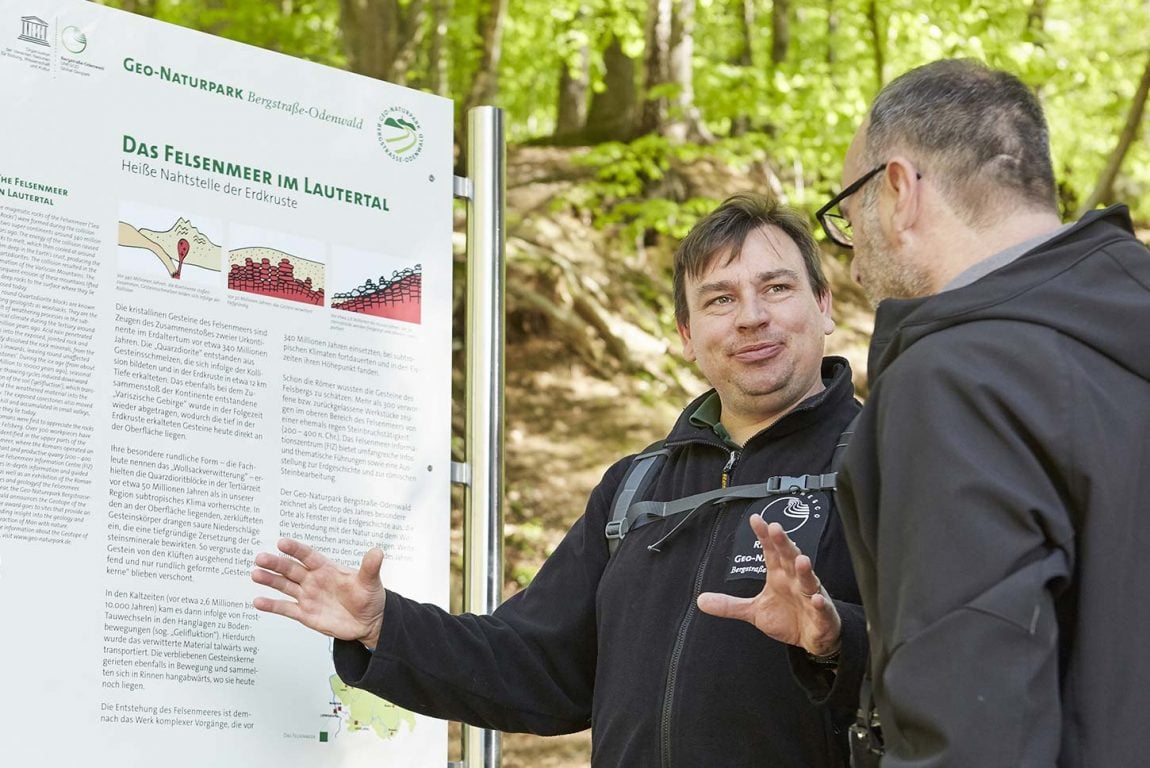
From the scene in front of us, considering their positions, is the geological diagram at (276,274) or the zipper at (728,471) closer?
the zipper at (728,471)

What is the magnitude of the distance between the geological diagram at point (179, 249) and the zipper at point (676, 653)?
1.49m

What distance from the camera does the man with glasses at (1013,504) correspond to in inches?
77.0

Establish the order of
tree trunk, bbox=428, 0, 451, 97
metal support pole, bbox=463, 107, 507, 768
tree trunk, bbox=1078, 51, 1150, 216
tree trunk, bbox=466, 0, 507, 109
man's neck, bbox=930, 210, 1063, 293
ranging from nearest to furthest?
man's neck, bbox=930, 210, 1063, 293 < metal support pole, bbox=463, 107, 507, 768 < tree trunk, bbox=1078, 51, 1150, 216 < tree trunk, bbox=466, 0, 507, 109 < tree trunk, bbox=428, 0, 451, 97

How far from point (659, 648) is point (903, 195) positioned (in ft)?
4.48

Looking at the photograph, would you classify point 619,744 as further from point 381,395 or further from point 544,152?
point 544,152

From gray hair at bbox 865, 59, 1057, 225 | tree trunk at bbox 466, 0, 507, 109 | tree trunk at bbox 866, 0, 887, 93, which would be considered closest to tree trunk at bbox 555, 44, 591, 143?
tree trunk at bbox 466, 0, 507, 109

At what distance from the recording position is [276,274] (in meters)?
3.72

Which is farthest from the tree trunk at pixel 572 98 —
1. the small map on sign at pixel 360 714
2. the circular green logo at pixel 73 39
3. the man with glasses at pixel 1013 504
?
the man with glasses at pixel 1013 504

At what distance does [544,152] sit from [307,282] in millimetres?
10890

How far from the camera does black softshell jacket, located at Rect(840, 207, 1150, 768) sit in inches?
76.7

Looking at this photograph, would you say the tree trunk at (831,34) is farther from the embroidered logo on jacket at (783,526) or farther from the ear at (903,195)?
the ear at (903,195)

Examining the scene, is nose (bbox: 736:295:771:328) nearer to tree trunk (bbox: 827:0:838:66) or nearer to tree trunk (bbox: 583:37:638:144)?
tree trunk (bbox: 827:0:838:66)

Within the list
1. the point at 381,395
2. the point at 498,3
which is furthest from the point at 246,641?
the point at 498,3

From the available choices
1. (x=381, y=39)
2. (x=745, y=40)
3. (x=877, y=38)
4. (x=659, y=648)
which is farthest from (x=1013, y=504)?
(x=745, y=40)
